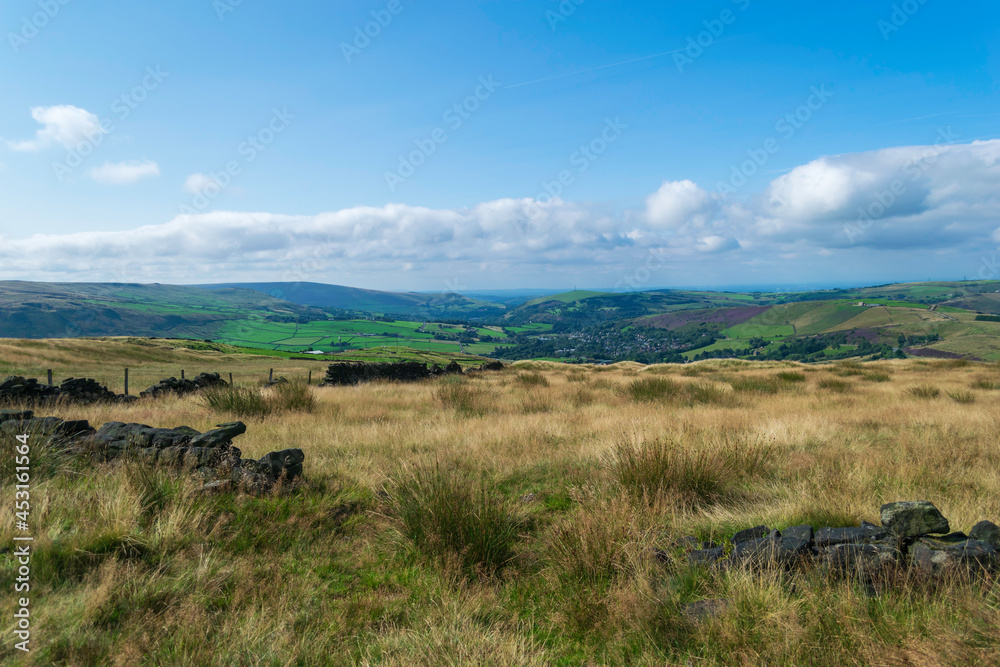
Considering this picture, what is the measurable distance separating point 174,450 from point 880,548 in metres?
8.24

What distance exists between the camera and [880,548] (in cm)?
369

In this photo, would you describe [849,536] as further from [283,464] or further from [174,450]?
[174,450]

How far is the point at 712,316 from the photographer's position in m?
173

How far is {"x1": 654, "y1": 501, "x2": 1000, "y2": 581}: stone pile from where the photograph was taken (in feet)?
11.4

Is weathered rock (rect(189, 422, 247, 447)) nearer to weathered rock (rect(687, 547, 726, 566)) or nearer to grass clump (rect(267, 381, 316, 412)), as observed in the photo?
grass clump (rect(267, 381, 316, 412))

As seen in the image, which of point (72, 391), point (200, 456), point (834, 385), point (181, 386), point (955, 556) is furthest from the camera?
point (181, 386)

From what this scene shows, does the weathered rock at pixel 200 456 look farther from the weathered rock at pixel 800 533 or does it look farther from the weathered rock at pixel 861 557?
the weathered rock at pixel 861 557

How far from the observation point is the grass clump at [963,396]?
1363 cm

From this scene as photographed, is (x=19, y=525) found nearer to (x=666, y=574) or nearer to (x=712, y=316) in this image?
(x=666, y=574)

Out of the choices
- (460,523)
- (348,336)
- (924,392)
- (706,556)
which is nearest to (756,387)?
(924,392)

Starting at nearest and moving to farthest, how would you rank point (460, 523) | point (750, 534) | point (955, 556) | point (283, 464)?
point (955, 556), point (750, 534), point (460, 523), point (283, 464)

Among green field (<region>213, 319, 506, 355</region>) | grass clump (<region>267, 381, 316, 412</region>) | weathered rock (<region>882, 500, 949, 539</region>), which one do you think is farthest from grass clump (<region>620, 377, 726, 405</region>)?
green field (<region>213, 319, 506, 355</region>)

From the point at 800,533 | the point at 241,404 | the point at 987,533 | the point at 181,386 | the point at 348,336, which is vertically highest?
the point at 987,533

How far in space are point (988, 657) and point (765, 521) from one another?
7.28 ft
